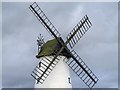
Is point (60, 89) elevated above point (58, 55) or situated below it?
below

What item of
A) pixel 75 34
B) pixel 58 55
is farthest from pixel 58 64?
pixel 75 34

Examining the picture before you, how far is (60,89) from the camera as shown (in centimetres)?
3000

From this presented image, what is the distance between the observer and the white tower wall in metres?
30.0

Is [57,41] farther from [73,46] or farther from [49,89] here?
[49,89]

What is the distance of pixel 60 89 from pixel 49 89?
0.95m

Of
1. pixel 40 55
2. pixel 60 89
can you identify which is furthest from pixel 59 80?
pixel 40 55

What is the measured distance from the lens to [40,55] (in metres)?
30.4

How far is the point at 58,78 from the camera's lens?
30.1 metres

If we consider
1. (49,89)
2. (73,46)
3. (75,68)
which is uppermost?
(73,46)

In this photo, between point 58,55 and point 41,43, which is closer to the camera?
point 58,55

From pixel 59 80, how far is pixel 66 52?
8.34 ft

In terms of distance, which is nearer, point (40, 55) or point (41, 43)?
point (40, 55)

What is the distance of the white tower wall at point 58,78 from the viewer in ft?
98.4

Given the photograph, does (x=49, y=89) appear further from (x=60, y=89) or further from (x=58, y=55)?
(x=58, y=55)
